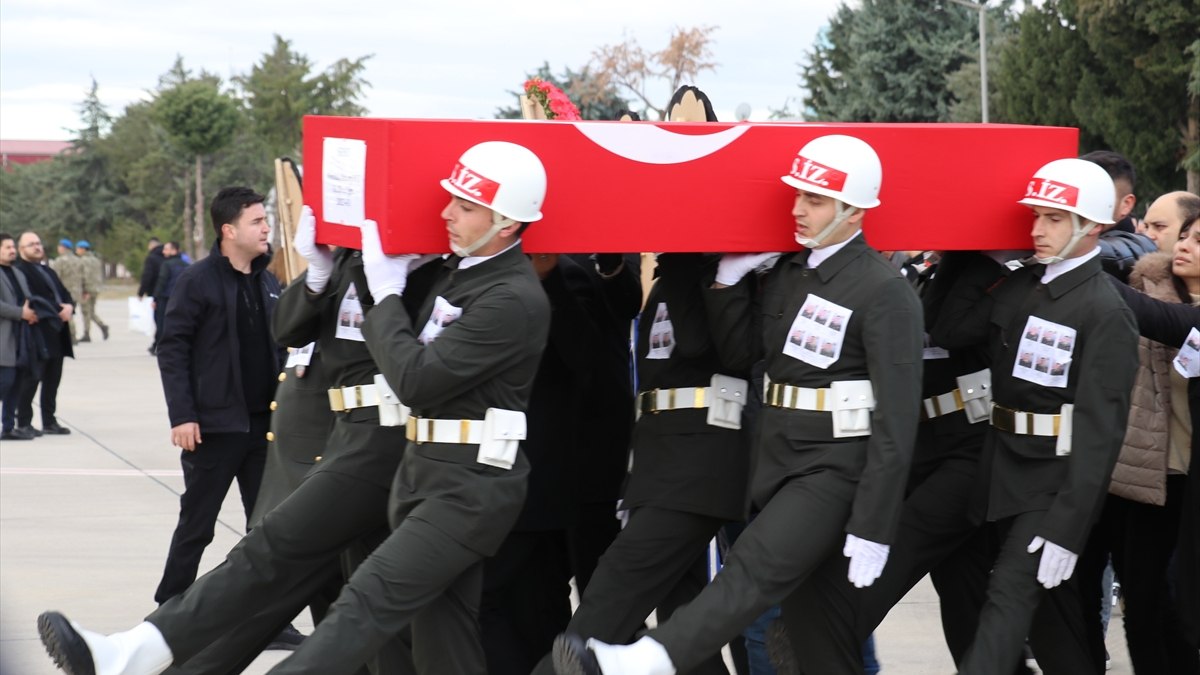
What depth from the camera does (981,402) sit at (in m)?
5.12

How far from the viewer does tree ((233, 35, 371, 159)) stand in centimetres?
5403

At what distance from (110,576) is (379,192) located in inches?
158

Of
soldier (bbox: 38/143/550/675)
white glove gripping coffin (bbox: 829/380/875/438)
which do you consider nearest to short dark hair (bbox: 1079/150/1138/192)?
white glove gripping coffin (bbox: 829/380/875/438)

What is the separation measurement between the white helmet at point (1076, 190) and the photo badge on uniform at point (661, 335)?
1164mm

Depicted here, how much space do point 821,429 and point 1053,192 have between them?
3.38 feet

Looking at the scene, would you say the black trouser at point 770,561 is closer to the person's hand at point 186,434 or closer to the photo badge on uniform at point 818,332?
the photo badge on uniform at point 818,332

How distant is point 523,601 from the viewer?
18.4 ft

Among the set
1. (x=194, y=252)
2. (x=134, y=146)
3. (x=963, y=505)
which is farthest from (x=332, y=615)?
(x=134, y=146)

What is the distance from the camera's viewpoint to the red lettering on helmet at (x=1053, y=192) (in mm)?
4707

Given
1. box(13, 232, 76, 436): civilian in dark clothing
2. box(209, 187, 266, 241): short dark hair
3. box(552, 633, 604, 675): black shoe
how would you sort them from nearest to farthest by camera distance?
box(552, 633, 604, 675): black shoe, box(209, 187, 266, 241): short dark hair, box(13, 232, 76, 436): civilian in dark clothing

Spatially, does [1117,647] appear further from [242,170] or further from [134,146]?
[134,146]

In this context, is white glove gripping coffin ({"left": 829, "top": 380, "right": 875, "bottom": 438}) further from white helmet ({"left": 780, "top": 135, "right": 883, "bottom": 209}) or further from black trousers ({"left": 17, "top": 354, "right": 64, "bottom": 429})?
black trousers ({"left": 17, "top": 354, "right": 64, "bottom": 429})

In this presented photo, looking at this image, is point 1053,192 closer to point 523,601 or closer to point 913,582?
point 913,582

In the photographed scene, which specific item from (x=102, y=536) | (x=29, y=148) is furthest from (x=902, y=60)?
(x=29, y=148)
